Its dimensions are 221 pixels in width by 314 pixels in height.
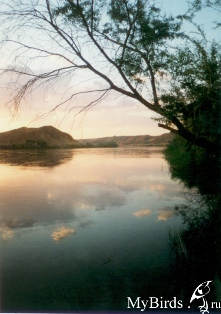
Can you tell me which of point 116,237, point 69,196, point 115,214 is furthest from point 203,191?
point 116,237

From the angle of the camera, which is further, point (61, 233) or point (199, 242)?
point (61, 233)

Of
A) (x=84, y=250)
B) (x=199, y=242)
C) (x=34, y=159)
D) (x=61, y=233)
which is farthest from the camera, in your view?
(x=34, y=159)

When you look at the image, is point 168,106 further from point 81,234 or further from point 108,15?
point 81,234

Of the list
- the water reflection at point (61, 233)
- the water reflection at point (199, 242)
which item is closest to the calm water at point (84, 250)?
the water reflection at point (61, 233)

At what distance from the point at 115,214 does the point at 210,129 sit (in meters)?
4.36

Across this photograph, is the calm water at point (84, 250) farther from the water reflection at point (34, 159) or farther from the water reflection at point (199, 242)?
the water reflection at point (34, 159)

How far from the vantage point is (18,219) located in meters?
8.98

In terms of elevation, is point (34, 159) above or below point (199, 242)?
above

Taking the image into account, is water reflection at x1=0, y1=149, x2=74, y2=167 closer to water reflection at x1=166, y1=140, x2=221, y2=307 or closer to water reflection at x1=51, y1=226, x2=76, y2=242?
water reflection at x1=166, y1=140, x2=221, y2=307

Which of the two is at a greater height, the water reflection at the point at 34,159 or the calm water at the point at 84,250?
the water reflection at the point at 34,159

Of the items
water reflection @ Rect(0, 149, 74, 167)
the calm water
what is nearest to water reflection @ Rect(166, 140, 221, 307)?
the calm water

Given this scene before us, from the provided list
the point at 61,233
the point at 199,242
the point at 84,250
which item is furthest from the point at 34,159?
the point at 199,242

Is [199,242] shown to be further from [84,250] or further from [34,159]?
[34,159]

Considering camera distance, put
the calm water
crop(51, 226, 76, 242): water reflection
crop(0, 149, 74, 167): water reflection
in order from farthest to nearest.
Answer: crop(0, 149, 74, 167): water reflection < crop(51, 226, 76, 242): water reflection < the calm water
